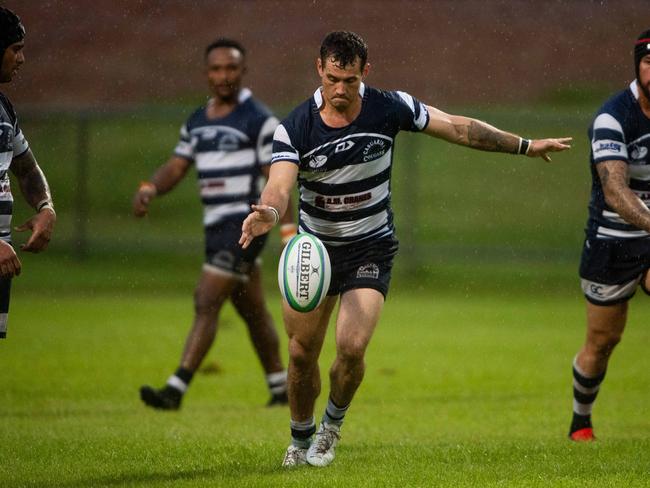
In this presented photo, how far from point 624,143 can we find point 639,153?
166 mm

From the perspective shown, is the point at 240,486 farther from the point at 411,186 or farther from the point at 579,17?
the point at 579,17

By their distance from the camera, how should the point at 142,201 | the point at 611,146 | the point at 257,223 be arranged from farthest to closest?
1. the point at 142,201
2. the point at 611,146
3. the point at 257,223

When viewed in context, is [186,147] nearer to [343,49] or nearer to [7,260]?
[343,49]

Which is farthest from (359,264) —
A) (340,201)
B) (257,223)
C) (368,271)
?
(257,223)

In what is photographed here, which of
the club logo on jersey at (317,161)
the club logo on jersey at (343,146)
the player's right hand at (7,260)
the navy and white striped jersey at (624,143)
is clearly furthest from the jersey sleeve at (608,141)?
the player's right hand at (7,260)

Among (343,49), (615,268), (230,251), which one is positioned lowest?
(230,251)

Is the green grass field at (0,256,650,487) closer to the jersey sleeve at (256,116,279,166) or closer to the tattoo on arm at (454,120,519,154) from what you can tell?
the tattoo on arm at (454,120,519,154)

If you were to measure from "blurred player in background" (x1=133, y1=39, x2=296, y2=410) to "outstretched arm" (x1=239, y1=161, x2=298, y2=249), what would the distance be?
3.37m

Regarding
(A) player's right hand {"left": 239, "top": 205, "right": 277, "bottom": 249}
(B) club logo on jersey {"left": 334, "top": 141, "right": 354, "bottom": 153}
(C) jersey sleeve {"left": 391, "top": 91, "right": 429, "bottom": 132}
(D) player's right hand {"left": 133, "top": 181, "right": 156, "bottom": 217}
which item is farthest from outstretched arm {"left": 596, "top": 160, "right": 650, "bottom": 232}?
(D) player's right hand {"left": 133, "top": 181, "right": 156, "bottom": 217}

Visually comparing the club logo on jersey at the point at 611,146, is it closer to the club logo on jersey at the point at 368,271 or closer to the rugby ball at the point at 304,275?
the club logo on jersey at the point at 368,271

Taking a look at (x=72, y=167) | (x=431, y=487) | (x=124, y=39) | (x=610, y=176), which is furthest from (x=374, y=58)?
(x=431, y=487)

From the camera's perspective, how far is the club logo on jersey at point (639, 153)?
771 cm

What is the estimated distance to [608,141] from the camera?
299 inches

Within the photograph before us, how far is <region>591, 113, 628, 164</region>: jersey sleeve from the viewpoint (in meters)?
7.57
